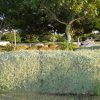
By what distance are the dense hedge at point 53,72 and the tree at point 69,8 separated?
24532 mm

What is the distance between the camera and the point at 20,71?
10328 mm

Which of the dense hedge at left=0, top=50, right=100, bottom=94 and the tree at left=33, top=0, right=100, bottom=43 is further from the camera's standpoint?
the tree at left=33, top=0, right=100, bottom=43

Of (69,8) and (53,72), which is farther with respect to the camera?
(69,8)

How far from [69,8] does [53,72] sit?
26873 mm

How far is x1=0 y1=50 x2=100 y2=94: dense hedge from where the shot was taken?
33.7 ft

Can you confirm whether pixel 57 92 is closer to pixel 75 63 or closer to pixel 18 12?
pixel 75 63

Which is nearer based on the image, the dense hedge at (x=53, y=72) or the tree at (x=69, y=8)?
the dense hedge at (x=53, y=72)

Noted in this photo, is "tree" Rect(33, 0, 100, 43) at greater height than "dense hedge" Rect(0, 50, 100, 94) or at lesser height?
greater

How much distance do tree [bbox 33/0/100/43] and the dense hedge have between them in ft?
80.5

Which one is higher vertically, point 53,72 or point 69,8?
point 69,8

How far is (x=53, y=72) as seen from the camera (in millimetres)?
10320

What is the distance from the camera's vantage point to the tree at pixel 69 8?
35.8 meters

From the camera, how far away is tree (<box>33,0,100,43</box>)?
3575 cm

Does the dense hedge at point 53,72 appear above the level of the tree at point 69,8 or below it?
below
